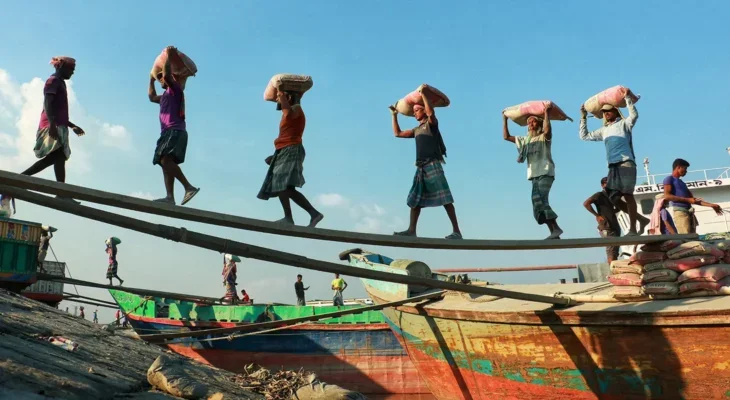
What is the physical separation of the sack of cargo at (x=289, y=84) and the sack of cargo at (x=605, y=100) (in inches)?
129

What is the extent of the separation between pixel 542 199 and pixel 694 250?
1.58 m

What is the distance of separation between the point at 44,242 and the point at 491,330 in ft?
29.8

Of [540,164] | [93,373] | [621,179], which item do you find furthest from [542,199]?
[93,373]

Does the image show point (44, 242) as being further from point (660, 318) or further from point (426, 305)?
point (660, 318)

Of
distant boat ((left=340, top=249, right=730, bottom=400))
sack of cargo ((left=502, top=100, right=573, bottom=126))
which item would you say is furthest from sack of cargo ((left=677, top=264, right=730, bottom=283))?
sack of cargo ((left=502, top=100, right=573, bottom=126))

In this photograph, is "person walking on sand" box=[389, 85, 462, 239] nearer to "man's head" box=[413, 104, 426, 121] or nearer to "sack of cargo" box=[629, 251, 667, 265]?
"man's head" box=[413, 104, 426, 121]

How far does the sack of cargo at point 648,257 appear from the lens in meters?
5.23

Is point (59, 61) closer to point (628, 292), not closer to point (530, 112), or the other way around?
point (530, 112)

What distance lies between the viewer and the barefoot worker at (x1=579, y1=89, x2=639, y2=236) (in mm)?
5262

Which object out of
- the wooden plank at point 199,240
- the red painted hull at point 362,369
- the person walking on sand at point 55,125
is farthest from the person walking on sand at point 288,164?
the red painted hull at point 362,369

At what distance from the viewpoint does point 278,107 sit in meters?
4.48

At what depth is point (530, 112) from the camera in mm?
5488

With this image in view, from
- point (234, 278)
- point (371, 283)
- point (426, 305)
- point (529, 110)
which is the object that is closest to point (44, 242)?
point (234, 278)

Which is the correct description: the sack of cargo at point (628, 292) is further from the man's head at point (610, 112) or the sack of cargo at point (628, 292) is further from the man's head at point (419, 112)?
the man's head at point (419, 112)
